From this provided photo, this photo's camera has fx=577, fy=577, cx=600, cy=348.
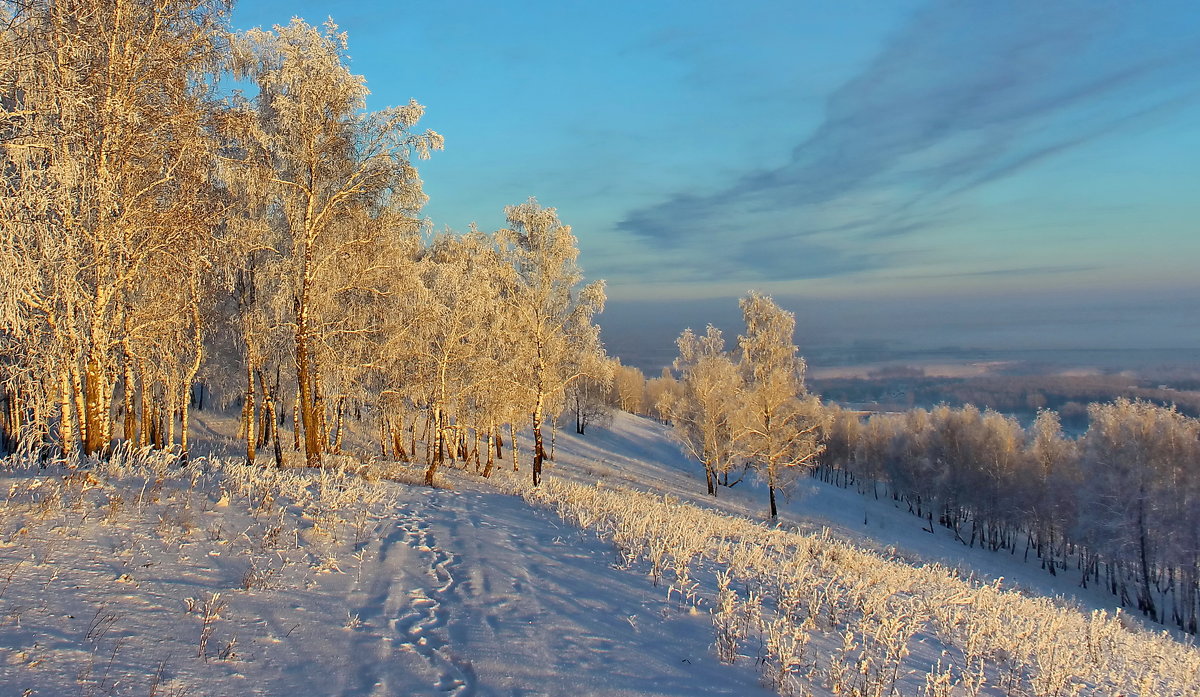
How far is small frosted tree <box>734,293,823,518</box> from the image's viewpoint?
30.0 m

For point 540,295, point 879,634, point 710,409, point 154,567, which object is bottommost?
point 710,409

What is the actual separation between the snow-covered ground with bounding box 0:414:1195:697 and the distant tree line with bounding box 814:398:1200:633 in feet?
112

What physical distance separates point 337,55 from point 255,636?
1361 centimetres

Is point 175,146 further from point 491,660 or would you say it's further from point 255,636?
point 491,660

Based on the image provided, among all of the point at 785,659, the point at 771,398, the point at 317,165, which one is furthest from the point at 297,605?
the point at 771,398

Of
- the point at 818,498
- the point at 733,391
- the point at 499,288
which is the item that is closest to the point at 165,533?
the point at 499,288

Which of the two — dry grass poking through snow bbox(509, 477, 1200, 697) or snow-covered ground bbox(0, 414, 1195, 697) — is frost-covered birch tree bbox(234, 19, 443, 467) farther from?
dry grass poking through snow bbox(509, 477, 1200, 697)

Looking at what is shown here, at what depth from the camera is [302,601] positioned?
5230 mm

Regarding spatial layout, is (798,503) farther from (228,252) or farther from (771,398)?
(228,252)

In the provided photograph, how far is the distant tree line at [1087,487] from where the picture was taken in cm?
2853

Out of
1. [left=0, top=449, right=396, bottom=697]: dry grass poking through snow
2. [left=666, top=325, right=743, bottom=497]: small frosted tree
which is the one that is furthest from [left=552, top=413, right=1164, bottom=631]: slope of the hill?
[left=0, top=449, right=396, bottom=697]: dry grass poking through snow

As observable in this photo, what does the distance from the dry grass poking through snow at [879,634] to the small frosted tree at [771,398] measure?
20.4m

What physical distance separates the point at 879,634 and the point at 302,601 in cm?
521

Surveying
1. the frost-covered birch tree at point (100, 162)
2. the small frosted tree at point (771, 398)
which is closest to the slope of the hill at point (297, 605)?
the frost-covered birch tree at point (100, 162)
